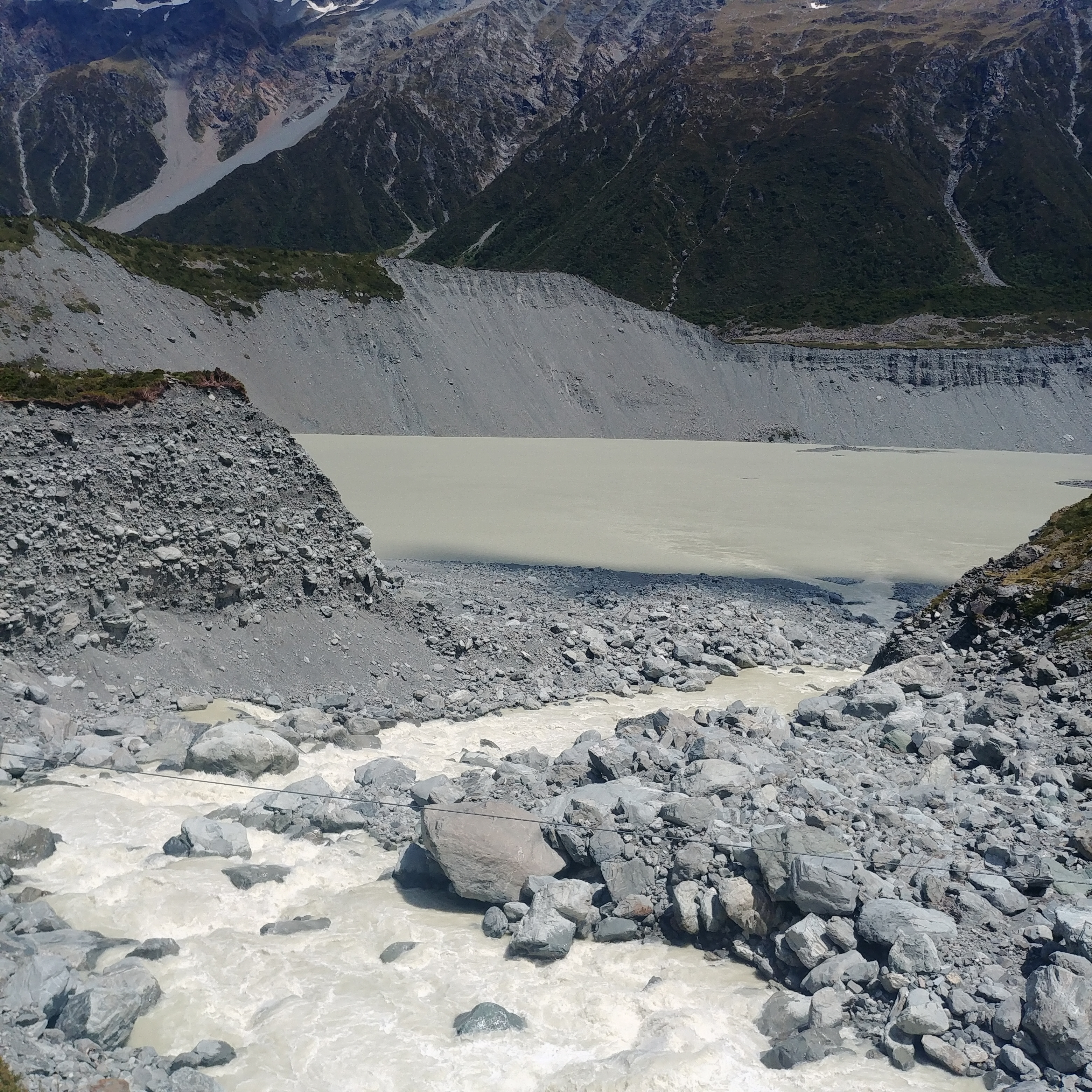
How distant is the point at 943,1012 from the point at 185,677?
1128 centimetres

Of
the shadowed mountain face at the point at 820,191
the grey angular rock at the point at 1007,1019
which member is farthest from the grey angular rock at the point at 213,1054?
the shadowed mountain face at the point at 820,191

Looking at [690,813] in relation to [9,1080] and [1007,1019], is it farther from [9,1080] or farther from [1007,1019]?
[9,1080]

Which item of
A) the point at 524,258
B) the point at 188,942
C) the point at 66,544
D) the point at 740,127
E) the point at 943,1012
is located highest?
the point at 740,127

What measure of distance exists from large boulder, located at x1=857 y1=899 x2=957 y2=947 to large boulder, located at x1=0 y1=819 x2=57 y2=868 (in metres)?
7.72

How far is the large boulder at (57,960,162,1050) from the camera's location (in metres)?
6.85

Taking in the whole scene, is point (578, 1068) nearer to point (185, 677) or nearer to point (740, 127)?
point (185, 677)

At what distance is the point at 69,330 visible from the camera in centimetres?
5616

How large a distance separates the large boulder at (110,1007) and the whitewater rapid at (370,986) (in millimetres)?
153

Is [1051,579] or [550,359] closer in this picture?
[1051,579]

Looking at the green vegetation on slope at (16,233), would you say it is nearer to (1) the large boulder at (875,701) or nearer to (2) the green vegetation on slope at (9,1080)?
(1) the large boulder at (875,701)

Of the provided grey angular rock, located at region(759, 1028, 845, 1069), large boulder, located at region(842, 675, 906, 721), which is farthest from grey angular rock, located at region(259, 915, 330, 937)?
large boulder, located at region(842, 675, 906, 721)

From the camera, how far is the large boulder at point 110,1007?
22.5 feet

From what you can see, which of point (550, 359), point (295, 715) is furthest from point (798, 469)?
point (295, 715)

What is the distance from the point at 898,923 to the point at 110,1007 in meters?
6.05
